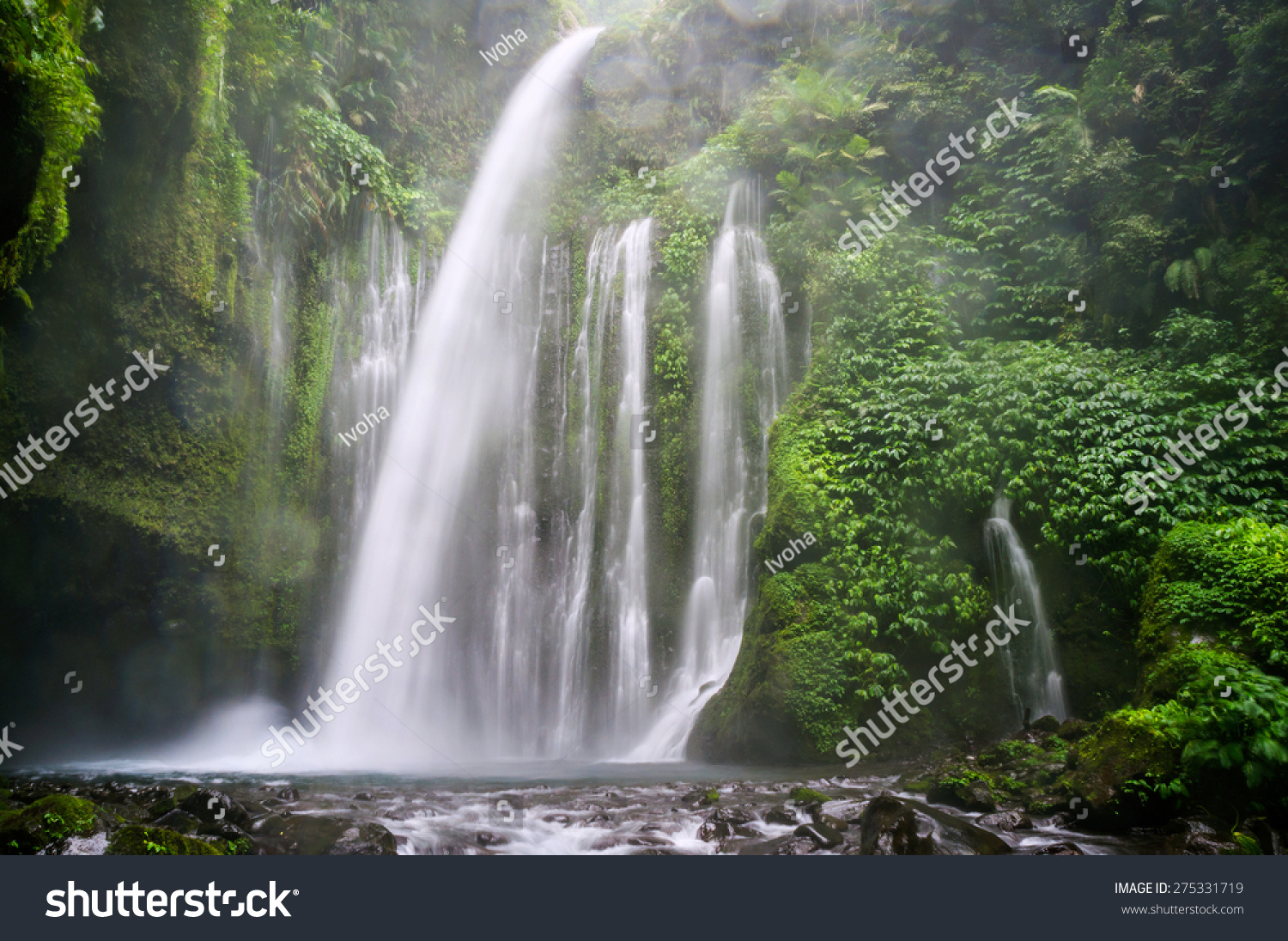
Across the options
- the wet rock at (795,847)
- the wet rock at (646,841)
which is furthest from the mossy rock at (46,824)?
the wet rock at (795,847)

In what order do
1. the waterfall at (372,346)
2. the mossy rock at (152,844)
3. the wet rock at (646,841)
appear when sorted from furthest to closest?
the waterfall at (372,346) → the wet rock at (646,841) → the mossy rock at (152,844)

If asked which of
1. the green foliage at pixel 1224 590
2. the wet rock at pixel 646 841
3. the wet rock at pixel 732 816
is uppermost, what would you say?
the green foliage at pixel 1224 590

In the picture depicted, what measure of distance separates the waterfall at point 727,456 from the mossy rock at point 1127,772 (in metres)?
4.81

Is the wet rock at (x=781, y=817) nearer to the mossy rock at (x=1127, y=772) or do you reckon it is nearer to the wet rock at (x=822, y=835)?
the wet rock at (x=822, y=835)

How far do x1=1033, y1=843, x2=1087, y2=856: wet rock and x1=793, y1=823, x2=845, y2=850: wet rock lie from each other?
50.6 inches

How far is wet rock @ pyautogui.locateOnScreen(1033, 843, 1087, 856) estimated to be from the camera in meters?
4.72

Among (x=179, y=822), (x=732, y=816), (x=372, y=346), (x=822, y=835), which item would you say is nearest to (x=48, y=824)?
(x=179, y=822)

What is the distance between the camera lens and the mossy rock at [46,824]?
15.7 ft

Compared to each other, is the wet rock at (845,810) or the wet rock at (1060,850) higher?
the wet rock at (1060,850)

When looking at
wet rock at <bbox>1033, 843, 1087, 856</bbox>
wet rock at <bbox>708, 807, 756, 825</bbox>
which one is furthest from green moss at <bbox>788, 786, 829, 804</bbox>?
wet rock at <bbox>1033, 843, 1087, 856</bbox>

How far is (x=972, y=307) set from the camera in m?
11.2

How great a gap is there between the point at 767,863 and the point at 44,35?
8.93 meters

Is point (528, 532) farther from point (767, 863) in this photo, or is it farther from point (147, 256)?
point (767, 863)

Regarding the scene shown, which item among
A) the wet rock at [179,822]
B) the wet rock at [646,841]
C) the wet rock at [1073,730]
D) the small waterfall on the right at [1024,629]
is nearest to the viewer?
the wet rock at [646,841]
